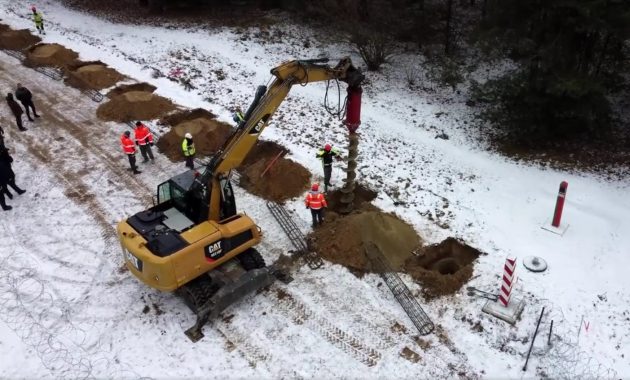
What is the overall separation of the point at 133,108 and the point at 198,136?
3.26m

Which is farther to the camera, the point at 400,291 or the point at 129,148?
the point at 129,148

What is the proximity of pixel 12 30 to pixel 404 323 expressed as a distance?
78.0 feet

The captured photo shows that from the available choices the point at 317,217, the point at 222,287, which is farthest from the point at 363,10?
the point at 222,287

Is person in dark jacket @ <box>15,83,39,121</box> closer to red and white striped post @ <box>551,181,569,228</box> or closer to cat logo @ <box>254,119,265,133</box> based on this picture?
cat logo @ <box>254,119,265,133</box>

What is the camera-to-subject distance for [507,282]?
966 cm

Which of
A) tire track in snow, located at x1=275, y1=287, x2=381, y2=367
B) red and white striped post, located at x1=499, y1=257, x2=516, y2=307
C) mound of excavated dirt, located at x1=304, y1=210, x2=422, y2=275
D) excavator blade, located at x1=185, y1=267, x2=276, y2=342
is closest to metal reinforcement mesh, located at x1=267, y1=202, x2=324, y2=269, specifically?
mound of excavated dirt, located at x1=304, y1=210, x2=422, y2=275

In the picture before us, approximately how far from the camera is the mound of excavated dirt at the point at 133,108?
56.3 feet

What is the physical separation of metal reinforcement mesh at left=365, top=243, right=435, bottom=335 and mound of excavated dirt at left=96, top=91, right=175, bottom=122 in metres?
10.1

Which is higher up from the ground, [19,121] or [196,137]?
[19,121]

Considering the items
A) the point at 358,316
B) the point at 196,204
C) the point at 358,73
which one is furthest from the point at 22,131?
the point at 358,316

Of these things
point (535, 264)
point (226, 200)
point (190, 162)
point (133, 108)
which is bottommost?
point (535, 264)

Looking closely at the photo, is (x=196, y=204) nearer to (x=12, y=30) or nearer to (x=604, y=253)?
(x=604, y=253)

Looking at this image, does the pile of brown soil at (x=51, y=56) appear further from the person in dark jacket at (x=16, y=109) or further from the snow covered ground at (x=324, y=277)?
the person in dark jacket at (x=16, y=109)

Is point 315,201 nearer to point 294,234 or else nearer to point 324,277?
point 294,234
